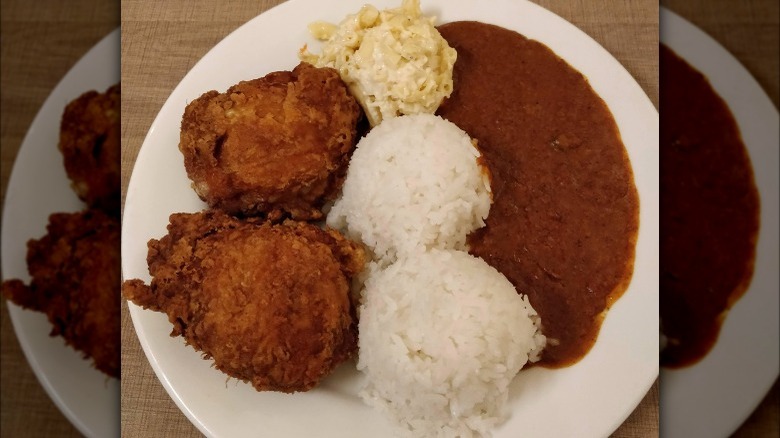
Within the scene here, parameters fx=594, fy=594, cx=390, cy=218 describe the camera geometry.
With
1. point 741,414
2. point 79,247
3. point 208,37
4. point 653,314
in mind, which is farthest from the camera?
point 208,37

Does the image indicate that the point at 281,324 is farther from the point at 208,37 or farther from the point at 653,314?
the point at 208,37

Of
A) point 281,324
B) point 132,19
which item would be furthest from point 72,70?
point 281,324

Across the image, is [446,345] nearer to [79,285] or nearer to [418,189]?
[418,189]

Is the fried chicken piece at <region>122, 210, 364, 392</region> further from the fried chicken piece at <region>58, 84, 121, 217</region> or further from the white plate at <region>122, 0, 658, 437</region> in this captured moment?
the fried chicken piece at <region>58, 84, 121, 217</region>

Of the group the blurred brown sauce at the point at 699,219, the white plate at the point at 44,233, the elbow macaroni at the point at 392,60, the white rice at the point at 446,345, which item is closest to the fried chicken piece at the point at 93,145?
the white plate at the point at 44,233

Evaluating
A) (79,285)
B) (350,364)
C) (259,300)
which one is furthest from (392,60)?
(79,285)

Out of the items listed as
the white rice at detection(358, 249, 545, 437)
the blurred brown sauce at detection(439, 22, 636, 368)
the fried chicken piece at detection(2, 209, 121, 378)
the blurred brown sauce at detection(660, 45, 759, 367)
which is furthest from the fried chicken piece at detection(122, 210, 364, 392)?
the blurred brown sauce at detection(660, 45, 759, 367)
